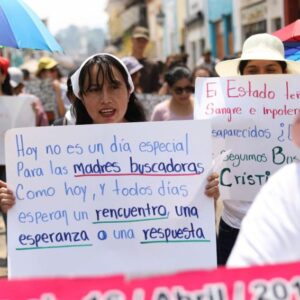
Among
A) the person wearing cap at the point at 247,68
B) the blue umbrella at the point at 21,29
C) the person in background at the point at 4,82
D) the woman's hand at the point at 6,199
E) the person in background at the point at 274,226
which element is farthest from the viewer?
the person in background at the point at 4,82

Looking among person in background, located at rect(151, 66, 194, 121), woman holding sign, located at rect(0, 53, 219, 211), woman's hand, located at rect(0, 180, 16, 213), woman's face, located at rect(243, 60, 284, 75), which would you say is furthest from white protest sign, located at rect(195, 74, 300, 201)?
person in background, located at rect(151, 66, 194, 121)

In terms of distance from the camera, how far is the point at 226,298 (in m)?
2.07

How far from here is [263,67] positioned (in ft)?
12.6

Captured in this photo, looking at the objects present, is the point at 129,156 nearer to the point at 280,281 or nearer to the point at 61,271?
the point at 61,271

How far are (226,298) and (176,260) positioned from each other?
99cm

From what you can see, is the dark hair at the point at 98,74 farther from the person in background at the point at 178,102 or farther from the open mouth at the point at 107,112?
the person in background at the point at 178,102

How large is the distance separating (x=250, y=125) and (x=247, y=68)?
1.40 ft

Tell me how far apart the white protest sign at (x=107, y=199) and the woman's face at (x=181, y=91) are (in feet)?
11.9

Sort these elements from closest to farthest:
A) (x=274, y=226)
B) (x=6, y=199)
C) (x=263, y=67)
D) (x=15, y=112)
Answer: (x=274, y=226), (x=6, y=199), (x=263, y=67), (x=15, y=112)

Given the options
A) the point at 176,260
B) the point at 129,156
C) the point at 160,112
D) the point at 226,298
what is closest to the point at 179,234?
the point at 176,260

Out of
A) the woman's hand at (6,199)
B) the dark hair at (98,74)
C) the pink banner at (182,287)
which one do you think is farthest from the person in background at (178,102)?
the pink banner at (182,287)

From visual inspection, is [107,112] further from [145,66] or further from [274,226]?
[145,66]

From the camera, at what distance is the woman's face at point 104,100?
3361mm

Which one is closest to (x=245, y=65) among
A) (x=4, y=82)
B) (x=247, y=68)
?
(x=247, y=68)
